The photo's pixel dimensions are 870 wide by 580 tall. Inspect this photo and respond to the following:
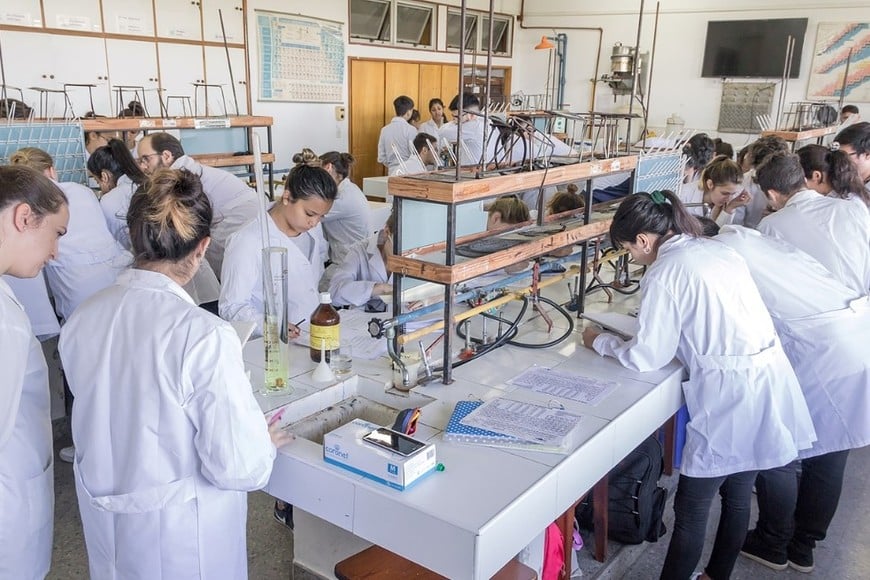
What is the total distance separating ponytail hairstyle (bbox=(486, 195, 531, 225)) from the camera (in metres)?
2.64

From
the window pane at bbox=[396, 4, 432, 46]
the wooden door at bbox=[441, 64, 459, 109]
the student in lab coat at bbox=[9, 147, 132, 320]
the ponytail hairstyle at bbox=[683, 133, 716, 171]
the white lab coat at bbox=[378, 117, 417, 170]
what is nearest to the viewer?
the student in lab coat at bbox=[9, 147, 132, 320]

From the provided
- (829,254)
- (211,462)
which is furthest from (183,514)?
(829,254)

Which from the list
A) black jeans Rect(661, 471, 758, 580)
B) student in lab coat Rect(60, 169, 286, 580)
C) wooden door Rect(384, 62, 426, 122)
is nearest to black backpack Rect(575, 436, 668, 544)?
black jeans Rect(661, 471, 758, 580)

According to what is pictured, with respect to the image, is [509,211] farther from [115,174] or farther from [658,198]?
[115,174]

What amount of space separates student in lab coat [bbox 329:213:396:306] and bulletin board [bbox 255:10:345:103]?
398 centimetres

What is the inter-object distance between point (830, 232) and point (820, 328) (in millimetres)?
447

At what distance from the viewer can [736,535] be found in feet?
6.68

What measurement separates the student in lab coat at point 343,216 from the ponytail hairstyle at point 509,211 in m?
1.31

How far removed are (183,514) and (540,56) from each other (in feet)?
28.5

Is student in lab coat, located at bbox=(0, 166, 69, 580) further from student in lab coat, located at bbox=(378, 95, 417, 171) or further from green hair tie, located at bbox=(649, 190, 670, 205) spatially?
student in lab coat, located at bbox=(378, 95, 417, 171)

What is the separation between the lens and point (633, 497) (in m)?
2.33

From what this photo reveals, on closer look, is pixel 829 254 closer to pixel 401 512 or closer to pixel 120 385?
pixel 401 512

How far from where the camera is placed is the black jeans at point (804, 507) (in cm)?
224

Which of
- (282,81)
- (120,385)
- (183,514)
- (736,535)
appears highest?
(282,81)
